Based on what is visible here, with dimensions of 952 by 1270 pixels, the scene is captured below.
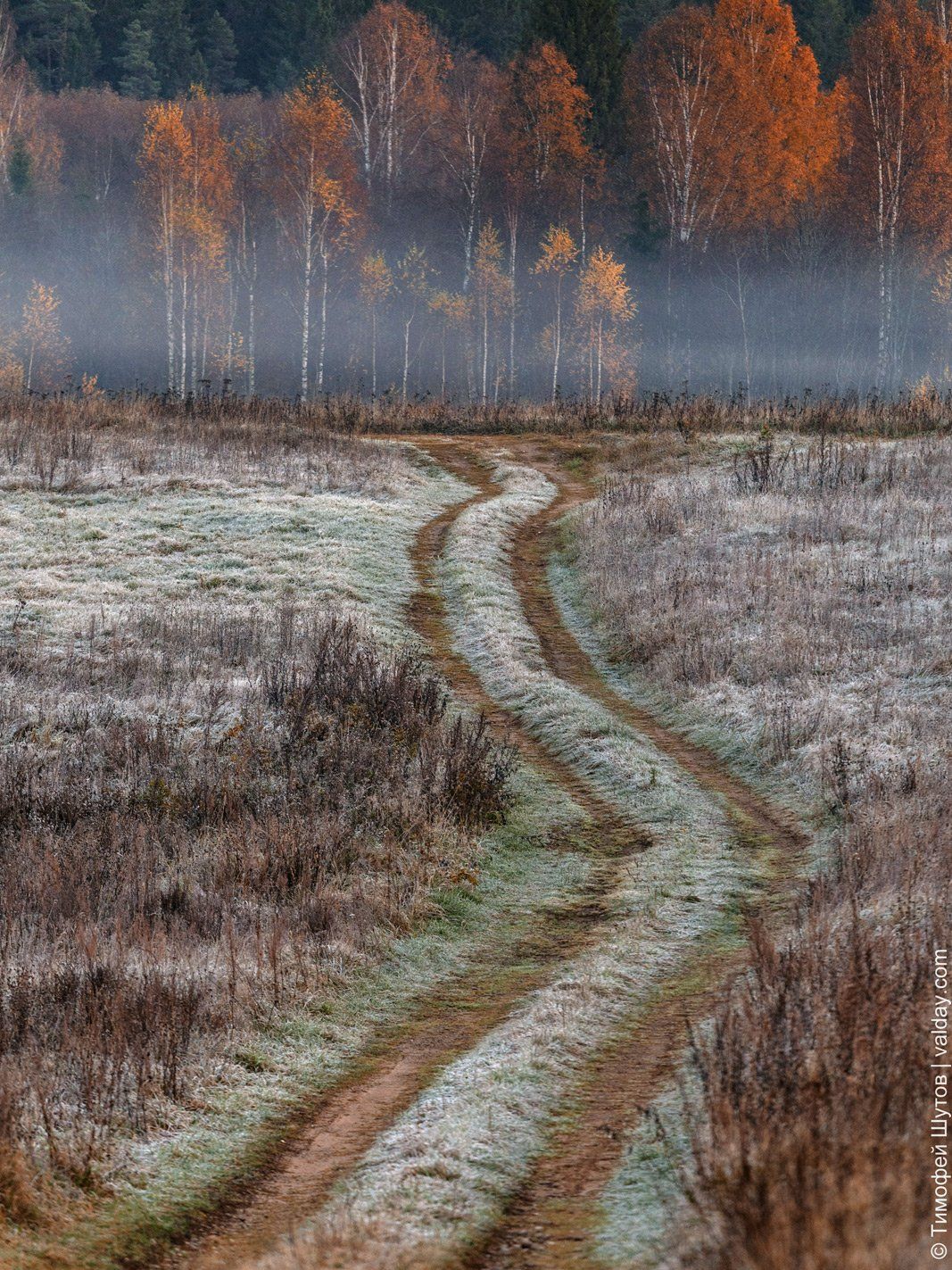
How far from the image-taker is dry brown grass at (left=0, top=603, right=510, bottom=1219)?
15.6 feet

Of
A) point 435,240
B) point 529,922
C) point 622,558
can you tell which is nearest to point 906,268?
point 435,240

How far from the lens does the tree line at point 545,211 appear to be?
4166 cm

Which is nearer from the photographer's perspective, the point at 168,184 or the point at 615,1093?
the point at 615,1093

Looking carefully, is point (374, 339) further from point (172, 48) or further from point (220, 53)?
point (220, 53)

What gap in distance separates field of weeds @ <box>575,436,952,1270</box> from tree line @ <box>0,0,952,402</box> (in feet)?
77.4

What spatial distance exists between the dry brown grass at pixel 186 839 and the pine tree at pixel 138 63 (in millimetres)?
64159

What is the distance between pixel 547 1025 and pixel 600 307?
42.6 meters

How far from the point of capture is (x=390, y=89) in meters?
50.0

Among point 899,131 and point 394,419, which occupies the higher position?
point 899,131

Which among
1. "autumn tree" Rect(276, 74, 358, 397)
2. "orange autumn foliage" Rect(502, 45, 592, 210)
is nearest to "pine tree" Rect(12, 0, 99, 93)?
"autumn tree" Rect(276, 74, 358, 397)

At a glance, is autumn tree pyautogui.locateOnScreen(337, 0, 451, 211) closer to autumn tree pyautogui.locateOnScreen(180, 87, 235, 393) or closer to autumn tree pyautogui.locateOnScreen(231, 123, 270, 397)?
autumn tree pyautogui.locateOnScreen(231, 123, 270, 397)

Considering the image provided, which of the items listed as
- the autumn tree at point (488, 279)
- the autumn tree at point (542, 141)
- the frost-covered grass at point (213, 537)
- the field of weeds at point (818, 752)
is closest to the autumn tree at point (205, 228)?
the autumn tree at point (488, 279)

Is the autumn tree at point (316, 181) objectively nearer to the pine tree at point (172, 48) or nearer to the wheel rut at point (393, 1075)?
the pine tree at point (172, 48)

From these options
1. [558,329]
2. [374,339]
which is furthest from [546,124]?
[374,339]
